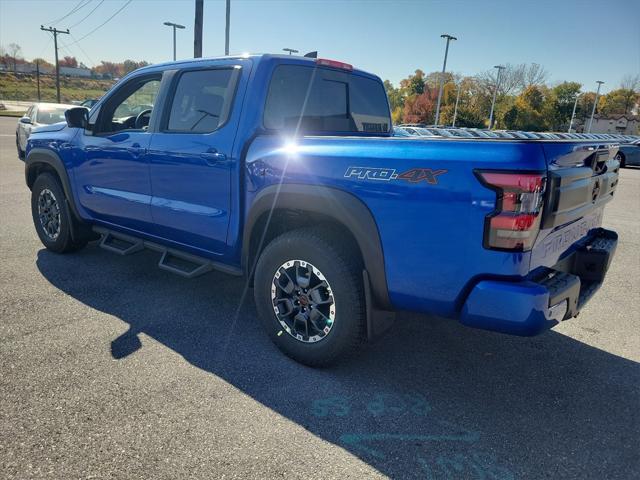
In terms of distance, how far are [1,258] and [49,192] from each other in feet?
2.69

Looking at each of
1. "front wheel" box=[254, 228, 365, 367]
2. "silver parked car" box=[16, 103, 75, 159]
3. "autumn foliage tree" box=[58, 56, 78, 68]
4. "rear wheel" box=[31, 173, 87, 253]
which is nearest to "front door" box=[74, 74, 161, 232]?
"rear wheel" box=[31, 173, 87, 253]

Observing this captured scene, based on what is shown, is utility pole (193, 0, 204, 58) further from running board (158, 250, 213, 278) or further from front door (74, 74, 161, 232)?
running board (158, 250, 213, 278)

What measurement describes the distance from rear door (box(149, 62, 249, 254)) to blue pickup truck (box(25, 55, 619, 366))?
13 mm

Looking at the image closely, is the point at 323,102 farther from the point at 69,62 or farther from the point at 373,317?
the point at 69,62

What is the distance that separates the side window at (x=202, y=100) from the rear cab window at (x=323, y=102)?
1.08ft

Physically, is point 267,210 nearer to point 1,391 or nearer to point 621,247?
point 1,391

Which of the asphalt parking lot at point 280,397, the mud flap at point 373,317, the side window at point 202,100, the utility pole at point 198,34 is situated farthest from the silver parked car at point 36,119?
the mud flap at point 373,317

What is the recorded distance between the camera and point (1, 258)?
16.3ft

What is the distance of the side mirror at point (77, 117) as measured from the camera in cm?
429

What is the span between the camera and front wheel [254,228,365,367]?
2805 millimetres

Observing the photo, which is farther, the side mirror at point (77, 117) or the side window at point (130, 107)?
the side mirror at point (77, 117)

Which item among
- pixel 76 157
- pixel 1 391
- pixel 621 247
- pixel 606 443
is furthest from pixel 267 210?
pixel 621 247

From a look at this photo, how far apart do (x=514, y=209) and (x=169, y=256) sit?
9.71ft

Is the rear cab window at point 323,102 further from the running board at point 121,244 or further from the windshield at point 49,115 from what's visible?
the windshield at point 49,115
